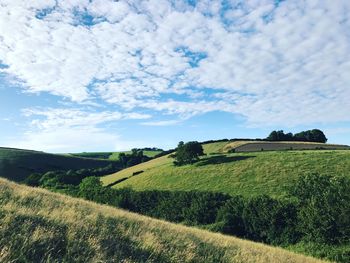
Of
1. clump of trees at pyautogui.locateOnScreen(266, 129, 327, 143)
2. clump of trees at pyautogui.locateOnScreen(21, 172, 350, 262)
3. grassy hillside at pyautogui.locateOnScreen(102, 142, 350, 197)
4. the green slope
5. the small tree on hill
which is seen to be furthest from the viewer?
clump of trees at pyautogui.locateOnScreen(266, 129, 327, 143)

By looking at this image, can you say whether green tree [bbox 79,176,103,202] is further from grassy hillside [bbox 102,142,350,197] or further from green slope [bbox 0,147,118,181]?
green slope [bbox 0,147,118,181]

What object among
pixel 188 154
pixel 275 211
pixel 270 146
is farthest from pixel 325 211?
pixel 270 146

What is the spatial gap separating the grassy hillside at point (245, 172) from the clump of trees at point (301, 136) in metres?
44.1

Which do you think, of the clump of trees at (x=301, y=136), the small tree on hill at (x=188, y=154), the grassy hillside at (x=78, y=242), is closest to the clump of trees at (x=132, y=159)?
the small tree on hill at (x=188, y=154)

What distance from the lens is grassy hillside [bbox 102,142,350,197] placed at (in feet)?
223

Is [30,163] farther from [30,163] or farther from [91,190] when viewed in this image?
[91,190]

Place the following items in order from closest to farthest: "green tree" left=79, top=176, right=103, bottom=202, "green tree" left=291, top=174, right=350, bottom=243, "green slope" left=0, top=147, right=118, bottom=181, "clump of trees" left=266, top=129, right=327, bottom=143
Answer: "green tree" left=291, top=174, right=350, bottom=243 → "green tree" left=79, top=176, right=103, bottom=202 → "green slope" left=0, top=147, right=118, bottom=181 → "clump of trees" left=266, top=129, right=327, bottom=143

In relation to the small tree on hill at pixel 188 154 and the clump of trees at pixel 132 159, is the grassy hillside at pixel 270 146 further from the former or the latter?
the clump of trees at pixel 132 159

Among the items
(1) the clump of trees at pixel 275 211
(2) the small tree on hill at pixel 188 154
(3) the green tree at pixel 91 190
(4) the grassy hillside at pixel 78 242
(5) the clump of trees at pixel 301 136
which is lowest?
(1) the clump of trees at pixel 275 211

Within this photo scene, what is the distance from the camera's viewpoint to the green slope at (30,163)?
12296 centimetres

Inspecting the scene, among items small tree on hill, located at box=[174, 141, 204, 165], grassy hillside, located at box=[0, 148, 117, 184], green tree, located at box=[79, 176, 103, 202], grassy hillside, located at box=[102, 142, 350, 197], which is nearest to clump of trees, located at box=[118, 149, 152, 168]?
grassy hillside, located at box=[0, 148, 117, 184]

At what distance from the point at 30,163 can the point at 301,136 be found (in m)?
104

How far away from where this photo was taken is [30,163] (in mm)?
138250

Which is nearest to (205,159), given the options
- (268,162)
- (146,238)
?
(268,162)
